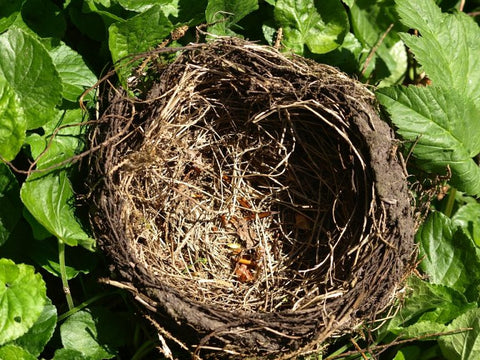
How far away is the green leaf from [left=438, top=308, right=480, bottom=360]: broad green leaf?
1.09 m

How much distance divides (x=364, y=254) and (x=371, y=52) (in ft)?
1.96

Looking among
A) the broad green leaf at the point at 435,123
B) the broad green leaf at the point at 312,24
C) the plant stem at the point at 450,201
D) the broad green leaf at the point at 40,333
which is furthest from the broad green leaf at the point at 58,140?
the plant stem at the point at 450,201

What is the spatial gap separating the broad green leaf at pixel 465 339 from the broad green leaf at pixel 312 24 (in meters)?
0.77

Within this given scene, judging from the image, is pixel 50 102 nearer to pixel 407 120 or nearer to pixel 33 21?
pixel 33 21

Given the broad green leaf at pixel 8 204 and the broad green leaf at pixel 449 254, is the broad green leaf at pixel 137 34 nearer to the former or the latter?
the broad green leaf at pixel 8 204

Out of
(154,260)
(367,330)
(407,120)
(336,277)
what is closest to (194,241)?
(154,260)

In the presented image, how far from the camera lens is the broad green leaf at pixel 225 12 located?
67.2 inches

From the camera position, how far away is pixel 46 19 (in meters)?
1.71

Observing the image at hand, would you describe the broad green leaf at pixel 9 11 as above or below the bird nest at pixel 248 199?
above

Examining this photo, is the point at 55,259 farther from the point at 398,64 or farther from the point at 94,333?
the point at 398,64

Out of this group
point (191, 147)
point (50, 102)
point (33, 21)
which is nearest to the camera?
point (50, 102)

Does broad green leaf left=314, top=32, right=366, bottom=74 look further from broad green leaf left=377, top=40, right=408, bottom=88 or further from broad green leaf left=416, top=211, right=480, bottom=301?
broad green leaf left=416, top=211, right=480, bottom=301

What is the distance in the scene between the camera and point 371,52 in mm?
1876

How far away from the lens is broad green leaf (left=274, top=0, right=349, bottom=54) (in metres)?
1.79
